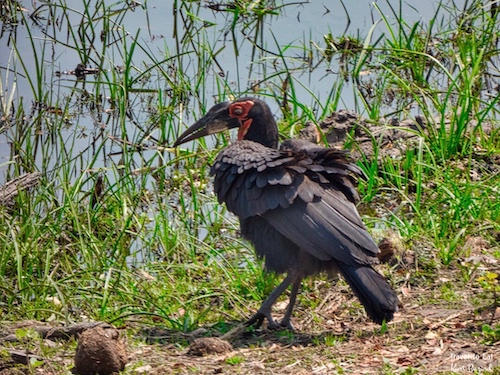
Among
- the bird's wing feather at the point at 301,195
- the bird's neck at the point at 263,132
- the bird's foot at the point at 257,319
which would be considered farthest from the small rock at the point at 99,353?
the bird's neck at the point at 263,132

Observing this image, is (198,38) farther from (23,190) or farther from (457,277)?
(457,277)

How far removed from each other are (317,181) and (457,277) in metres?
1.11

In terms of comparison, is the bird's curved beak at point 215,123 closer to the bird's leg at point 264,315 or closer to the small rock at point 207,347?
the bird's leg at point 264,315

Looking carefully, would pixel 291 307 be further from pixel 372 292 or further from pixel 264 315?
pixel 372 292

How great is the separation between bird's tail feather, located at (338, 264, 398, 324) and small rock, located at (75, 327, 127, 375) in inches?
46.9

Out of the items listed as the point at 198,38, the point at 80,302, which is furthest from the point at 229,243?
the point at 198,38

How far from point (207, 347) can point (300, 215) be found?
0.83 metres

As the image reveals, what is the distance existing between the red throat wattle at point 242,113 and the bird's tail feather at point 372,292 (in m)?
1.41

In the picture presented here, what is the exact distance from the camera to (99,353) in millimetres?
3756

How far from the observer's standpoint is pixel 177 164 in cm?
755

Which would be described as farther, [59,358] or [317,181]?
[317,181]

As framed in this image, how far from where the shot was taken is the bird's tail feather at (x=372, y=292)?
4191mm

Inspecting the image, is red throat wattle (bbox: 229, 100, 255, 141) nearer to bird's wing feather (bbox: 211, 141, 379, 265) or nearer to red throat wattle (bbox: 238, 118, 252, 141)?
red throat wattle (bbox: 238, 118, 252, 141)

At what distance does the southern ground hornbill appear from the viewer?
433 centimetres
